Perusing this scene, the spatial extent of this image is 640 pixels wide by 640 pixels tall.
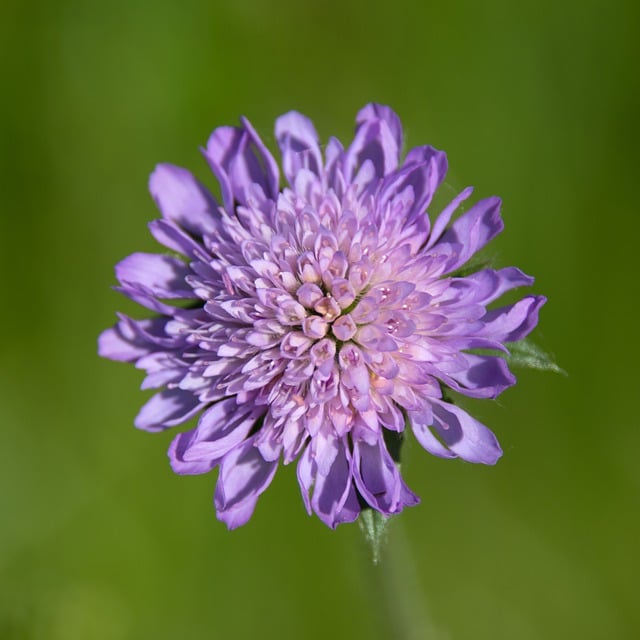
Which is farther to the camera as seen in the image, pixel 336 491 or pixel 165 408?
pixel 165 408

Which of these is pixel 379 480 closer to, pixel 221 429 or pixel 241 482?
pixel 241 482

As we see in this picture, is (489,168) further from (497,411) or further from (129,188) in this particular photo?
(129,188)

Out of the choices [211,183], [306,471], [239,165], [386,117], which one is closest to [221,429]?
[306,471]

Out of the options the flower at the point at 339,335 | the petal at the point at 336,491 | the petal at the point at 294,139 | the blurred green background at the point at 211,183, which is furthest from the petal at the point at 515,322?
the blurred green background at the point at 211,183

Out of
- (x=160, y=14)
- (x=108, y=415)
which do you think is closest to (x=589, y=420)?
(x=108, y=415)

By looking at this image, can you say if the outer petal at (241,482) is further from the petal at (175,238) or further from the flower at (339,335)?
the petal at (175,238)
